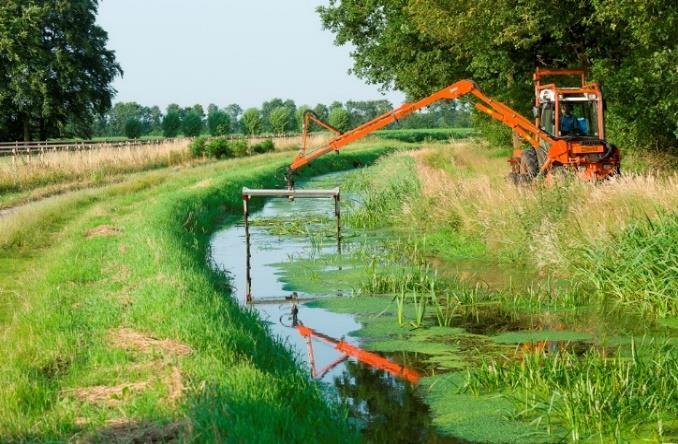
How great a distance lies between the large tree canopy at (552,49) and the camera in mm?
18297

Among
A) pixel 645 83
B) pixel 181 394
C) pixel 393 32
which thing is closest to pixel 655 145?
pixel 645 83

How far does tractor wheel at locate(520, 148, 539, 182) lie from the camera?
2011cm

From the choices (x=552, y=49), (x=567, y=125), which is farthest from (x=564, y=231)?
(x=552, y=49)

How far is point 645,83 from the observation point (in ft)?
66.5

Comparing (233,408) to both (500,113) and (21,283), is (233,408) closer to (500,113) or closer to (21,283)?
(21,283)

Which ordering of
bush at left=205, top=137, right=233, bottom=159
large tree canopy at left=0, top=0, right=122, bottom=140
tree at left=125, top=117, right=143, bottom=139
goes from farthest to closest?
tree at left=125, top=117, right=143, bottom=139 < large tree canopy at left=0, top=0, right=122, bottom=140 < bush at left=205, top=137, right=233, bottom=159

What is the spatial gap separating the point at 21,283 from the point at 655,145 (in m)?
17.2

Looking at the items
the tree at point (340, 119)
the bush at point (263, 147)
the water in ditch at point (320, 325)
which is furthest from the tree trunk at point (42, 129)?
the water in ditch at point (320, 325)

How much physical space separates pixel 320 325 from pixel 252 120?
288 feet

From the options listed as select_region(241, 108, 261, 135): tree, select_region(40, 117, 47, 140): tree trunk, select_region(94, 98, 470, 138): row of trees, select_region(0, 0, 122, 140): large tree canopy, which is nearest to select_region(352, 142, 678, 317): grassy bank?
select_region(94, 98, 470, 138): row of trees

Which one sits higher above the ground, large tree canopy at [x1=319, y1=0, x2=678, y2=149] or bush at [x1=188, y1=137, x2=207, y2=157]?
large tree canopy at [x1=319, y1=0, x2=678, y2=149]

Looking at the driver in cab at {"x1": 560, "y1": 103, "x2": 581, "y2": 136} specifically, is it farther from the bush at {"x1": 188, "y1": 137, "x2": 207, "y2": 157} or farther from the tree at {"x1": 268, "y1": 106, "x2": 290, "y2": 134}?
the tree at {"x1": 268, "y1": 106, "x2": 290, "y2": 134}

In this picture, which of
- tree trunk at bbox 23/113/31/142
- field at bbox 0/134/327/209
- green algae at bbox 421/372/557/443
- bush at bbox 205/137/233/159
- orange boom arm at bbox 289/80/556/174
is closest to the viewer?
green algae at bbox 421/372/557/443

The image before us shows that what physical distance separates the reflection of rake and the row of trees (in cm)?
3539
